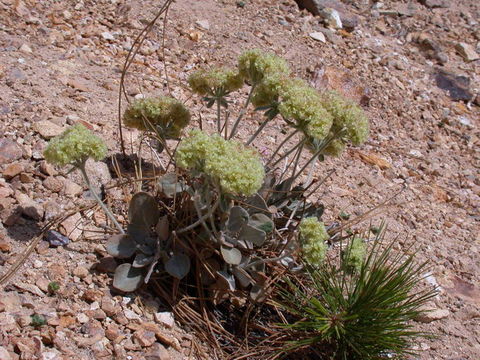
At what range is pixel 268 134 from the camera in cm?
473

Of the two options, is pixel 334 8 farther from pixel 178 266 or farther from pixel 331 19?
pixel 178 266

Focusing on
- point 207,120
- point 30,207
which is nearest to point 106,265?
point 30,207

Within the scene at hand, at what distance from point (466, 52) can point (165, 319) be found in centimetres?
558

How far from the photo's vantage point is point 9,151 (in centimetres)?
343

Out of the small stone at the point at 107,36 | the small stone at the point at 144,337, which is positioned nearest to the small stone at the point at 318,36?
the small stone at the point at 107,36

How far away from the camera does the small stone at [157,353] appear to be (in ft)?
9.00

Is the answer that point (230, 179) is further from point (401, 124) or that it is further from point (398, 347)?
point (401, 124)

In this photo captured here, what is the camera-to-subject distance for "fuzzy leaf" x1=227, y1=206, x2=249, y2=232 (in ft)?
9.52

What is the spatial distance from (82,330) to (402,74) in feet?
15.5

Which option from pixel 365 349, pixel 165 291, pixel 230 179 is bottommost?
pixel 165 291

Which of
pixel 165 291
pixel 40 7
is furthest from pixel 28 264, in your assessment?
pixel 40 7

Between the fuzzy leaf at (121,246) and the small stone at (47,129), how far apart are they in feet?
3.18

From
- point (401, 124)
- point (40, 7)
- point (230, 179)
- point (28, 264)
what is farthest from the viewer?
point (401, 124)

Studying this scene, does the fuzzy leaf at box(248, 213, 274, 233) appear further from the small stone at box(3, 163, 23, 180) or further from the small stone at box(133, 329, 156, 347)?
the small stone at box(3, 163, 23, 180)
